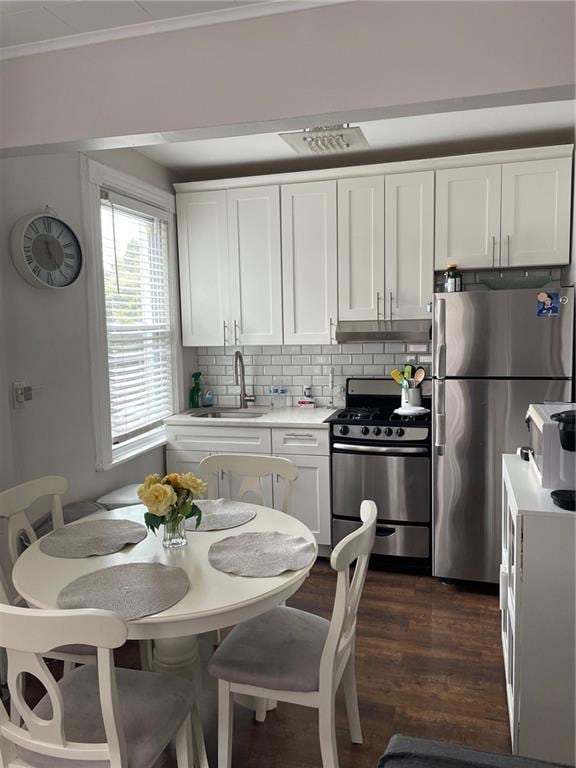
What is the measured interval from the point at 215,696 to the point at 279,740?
376mm

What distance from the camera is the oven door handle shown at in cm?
343

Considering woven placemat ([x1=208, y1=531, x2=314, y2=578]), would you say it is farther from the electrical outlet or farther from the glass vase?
the electrical outlet

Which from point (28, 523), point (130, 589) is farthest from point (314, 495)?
point (130, 589)

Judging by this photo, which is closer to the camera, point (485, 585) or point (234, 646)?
point (234, 646)

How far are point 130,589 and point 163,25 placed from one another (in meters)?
1.91

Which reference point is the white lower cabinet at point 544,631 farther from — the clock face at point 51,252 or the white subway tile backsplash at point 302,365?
the clock face at point 51,252

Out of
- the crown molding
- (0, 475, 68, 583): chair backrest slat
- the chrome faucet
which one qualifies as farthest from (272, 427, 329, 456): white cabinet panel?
the crown molding

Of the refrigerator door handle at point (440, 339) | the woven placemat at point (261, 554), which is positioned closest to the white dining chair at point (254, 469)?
the woven placemat at point (261, 554)

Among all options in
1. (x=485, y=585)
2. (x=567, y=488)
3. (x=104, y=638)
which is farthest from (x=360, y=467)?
(x=104, y=638)

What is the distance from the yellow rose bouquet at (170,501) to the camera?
1.90 metres

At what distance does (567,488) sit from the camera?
2.00 m

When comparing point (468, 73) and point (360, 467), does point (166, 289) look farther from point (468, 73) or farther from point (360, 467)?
point (468, 73)

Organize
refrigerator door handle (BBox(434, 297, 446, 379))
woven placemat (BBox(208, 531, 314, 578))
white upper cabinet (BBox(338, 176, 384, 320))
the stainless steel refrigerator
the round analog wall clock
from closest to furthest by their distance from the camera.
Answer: woven placemat (BBox(208, 531, 314, 578)) → the round analog wall clock → the stainless steel refrigerator → refrigerator door handle (BBox(434, 297, 446, 379)) → white upper cabinet (BBox(338, 176, 384, 320))

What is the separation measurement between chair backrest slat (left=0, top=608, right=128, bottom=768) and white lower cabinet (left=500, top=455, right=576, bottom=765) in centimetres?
130
